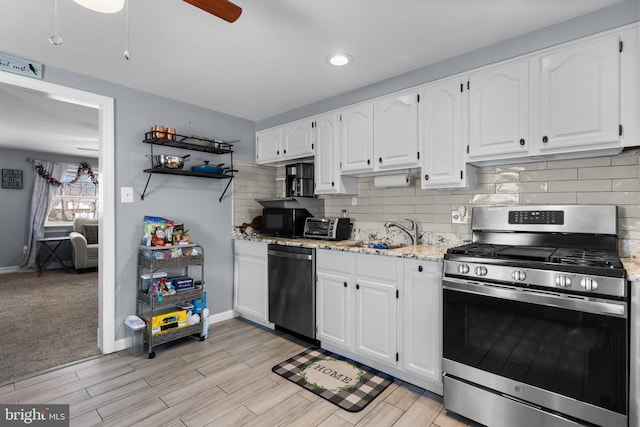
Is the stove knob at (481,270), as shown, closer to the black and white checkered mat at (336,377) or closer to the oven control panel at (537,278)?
the oven control panel at (537,278)

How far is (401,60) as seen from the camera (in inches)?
96.0

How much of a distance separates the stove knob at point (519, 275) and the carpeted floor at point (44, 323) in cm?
322

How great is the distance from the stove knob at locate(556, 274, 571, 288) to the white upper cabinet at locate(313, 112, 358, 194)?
1865 mm

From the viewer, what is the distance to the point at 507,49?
2148mm

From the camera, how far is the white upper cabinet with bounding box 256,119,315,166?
3.36m

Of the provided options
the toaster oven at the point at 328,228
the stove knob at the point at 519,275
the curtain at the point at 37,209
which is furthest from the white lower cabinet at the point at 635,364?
the curtain at the point at 37,209

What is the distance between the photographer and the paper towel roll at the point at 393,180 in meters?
2.77

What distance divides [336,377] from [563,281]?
157cm

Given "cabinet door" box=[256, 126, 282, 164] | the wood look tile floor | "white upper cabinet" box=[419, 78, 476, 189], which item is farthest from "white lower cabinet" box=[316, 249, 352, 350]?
"cabinet door" box=[256, 126, 282, 164]

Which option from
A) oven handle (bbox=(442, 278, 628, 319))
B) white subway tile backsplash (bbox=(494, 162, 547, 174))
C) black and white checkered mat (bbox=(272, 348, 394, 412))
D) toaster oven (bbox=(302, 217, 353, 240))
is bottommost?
black and white checkered mat (bbox=(272, 348, 394, 412))

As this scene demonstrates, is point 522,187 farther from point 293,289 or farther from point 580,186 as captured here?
point 293,289

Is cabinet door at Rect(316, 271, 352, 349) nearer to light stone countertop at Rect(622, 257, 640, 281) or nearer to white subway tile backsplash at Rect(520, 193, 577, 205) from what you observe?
white subway tile backsplash at Rect(520, 193, 577, 205)

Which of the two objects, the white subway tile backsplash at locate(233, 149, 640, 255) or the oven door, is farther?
the white subway tile backsplash at locate(233, 149, 640, 255)

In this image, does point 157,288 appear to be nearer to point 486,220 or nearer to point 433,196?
point 433,196
